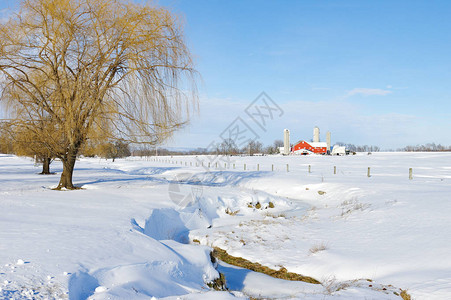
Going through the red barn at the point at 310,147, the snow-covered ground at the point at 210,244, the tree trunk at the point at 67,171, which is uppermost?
the red barn at the point at 310,147

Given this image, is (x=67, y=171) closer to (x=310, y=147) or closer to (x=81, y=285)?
(x=81, y=285)

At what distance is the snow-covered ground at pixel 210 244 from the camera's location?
11.1 ft

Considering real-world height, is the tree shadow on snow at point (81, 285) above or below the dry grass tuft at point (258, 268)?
above

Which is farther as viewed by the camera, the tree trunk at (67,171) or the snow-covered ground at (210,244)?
the tree trunk at (67,171)

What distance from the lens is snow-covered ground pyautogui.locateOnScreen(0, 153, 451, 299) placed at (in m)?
3.40

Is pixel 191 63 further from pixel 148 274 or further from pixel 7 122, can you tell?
pixel 148 274

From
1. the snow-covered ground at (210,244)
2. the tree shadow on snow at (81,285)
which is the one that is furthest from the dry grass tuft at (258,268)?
the tree shadow on snow at (81,285)

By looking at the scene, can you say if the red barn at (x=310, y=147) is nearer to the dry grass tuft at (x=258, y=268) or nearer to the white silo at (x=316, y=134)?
the white silo at (x=316, y=134)

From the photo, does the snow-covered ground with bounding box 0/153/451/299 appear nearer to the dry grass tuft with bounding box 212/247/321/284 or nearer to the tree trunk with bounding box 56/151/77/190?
the dry grass tuft with bounding box 212/247/321/284

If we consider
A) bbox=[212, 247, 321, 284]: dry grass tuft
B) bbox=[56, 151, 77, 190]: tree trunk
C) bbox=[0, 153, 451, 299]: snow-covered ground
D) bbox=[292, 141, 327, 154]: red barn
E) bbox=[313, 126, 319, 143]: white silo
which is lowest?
bbox=[212, 247, 321, 284]: dry grass tuft

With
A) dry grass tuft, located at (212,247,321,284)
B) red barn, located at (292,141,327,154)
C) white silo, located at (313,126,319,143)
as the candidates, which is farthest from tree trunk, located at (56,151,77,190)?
white silo, located at (313,126,319,143)

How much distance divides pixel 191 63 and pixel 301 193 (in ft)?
29.6

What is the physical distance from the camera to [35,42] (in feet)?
36.3

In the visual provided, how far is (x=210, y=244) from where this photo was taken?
8.07 m
